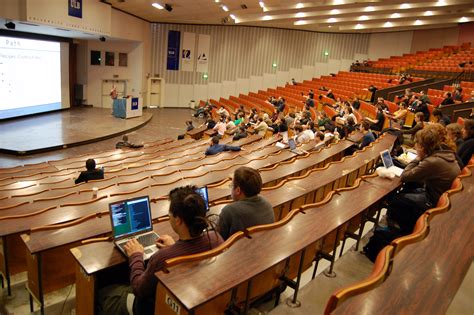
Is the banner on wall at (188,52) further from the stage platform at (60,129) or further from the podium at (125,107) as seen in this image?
the stage platform at (60,129)

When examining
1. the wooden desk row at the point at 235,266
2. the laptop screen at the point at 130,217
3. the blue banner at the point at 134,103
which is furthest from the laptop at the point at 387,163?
the blue banner at the point at 134,103

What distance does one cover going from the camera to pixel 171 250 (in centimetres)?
176

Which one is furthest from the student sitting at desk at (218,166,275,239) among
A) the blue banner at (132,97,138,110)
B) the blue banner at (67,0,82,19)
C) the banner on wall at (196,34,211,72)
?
the banner on wall at (196,34,211,72)

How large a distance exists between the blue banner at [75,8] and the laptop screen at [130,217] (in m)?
9.50

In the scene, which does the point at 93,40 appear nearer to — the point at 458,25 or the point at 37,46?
the point at 37,46

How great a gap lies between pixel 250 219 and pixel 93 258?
3.05 feet

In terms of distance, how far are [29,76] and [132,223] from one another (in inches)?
446

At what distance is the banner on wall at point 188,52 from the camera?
56.6 ft

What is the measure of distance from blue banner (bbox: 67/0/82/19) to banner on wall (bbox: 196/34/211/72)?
8.03m

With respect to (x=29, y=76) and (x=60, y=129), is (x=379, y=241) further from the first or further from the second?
(x=29, y=76)

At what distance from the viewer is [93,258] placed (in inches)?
75.6

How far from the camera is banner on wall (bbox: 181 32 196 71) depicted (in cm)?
1726

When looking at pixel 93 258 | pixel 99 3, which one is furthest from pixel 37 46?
pixel 93 258

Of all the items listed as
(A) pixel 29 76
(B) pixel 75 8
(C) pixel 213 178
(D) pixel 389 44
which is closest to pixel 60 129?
(A) pixel 29 76
